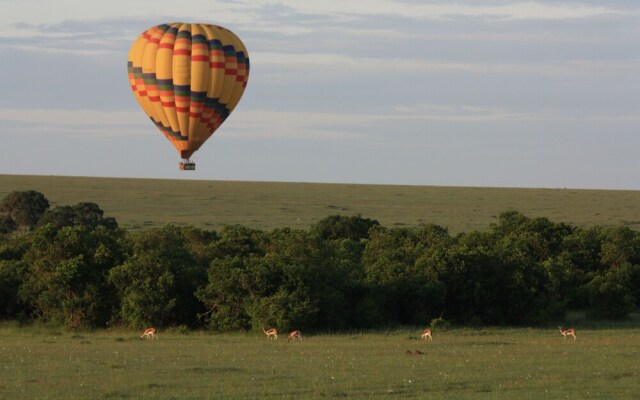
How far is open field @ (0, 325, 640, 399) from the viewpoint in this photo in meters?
21.7

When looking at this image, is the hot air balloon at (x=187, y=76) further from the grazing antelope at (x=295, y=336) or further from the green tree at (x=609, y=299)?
the green tree at (x=609, y=299)

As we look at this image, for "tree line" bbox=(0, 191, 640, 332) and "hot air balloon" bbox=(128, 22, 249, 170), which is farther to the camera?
"hot air balloon" bbox=(128, 22, 249, 170)

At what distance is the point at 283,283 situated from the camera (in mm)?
36531

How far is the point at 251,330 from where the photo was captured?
35.9 metres

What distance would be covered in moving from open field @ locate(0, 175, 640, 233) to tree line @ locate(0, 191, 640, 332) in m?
45.0

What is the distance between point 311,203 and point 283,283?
92872 mm

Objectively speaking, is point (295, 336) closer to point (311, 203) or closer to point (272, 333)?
point (272, 333)

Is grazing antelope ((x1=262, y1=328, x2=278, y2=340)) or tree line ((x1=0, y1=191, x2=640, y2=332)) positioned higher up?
tree line ((x1=0, y1=191, x2=640, y2=332))

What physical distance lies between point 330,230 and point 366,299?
76.7 feet

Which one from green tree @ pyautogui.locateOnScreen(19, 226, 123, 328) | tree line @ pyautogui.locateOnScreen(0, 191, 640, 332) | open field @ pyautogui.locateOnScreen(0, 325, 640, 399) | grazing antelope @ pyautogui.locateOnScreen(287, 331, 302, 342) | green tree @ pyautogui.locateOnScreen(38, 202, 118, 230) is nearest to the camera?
open field @ pyautogui.locateOnScreen(0, 325, 640, 399)

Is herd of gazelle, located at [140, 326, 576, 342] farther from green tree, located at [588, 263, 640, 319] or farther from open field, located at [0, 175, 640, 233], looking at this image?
open field, located at [0, 175, 640, 233]

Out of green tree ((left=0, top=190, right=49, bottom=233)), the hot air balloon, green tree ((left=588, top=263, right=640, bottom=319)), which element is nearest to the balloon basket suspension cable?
the hot air balloon

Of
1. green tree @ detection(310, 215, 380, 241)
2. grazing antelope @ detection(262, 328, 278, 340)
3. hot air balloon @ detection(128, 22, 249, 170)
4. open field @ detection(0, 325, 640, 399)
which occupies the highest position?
hot air balloon @ detection(128, 22, 249, 170)

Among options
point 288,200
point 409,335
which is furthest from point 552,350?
point 288,200
